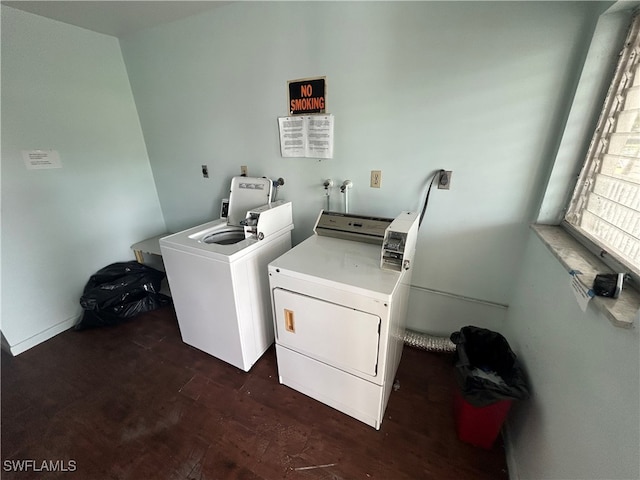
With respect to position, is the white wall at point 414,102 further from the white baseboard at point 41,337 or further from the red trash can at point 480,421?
the white baseboard at point 41,337

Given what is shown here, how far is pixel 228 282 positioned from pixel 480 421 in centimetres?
148

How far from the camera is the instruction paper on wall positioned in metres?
1.81

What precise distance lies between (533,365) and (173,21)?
3249mm

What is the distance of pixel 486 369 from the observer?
145 cm

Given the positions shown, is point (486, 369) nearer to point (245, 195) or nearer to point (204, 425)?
point (204, 425)

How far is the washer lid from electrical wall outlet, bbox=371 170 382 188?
81 centimetres

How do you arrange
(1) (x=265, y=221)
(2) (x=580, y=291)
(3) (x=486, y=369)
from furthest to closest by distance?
1. (1) (x=265, y=221)
2. (3) (x=486, y=369)
3. (2) (x=580, y=291)

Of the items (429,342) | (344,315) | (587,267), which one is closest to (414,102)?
(587,267)

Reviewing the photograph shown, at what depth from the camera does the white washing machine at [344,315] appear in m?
1.20

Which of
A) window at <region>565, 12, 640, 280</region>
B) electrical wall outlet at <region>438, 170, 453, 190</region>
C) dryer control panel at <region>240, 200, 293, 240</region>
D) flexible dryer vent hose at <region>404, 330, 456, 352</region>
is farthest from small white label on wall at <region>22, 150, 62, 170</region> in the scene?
window at <region>565, 12, 640, 280</region>

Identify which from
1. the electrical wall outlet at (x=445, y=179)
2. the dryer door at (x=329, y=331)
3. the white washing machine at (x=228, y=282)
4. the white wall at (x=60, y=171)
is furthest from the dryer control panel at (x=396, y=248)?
the white wall at (x=60, y=171)

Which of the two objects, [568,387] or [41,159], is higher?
[41,159]

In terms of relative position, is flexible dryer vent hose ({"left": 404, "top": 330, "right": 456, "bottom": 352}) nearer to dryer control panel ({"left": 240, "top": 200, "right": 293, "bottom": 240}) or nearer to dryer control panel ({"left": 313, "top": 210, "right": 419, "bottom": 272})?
dryer control panel ({"left": 313, "top": 210, "right": 419, "bottom": 272})

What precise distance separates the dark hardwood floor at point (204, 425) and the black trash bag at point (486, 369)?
34 cm
